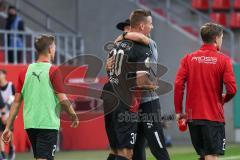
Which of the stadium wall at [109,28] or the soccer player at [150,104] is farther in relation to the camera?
the stadium wall at [109,28]

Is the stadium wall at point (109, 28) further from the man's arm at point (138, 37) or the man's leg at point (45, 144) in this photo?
the man's leg at point (45, 144)

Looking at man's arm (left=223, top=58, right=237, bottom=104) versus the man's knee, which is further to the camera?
the man's knee

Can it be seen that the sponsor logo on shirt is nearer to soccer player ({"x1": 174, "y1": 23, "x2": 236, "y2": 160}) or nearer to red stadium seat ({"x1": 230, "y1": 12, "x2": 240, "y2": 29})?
soccer player ({"x1": 174, "y1": 23, "x2": 236, "y2": 160})

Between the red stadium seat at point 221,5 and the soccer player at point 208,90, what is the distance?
1772cm

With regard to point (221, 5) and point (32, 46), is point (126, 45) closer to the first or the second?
point (32, 46)

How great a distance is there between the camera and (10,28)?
21766mm

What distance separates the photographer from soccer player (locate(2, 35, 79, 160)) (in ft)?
30.4

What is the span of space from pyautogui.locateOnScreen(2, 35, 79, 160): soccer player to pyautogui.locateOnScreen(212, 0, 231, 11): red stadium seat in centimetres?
1847

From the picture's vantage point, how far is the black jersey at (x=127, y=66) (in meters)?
9.67

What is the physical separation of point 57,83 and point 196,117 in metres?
1.77

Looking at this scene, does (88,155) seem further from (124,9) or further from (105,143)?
(124,9)

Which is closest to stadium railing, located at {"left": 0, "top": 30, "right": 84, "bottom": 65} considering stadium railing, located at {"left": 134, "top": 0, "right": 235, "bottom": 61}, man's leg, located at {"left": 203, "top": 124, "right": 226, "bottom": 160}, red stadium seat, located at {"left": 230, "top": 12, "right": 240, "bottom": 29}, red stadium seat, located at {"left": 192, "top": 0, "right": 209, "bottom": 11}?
stadium railing, located at {"left": 134, "top": 0, "right": 235, "bottom": 61}

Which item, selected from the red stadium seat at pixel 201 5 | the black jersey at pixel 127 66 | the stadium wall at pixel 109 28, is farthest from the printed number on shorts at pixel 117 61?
Answer: the red stadium seat at pixel 201 5

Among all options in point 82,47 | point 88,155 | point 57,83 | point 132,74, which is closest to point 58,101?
point 57,83
